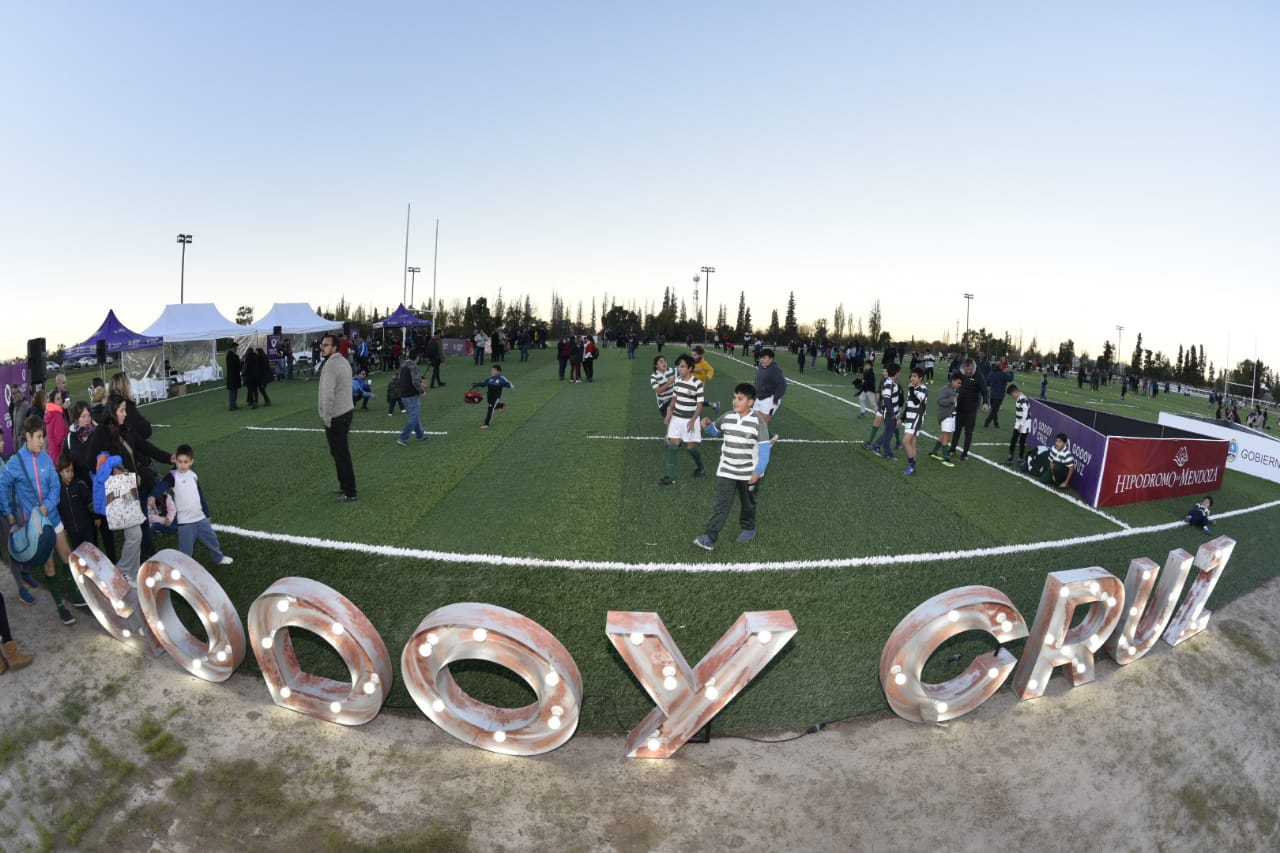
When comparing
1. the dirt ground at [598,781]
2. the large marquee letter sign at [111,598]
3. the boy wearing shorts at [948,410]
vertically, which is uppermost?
the boy wearing shorts at [948,410]

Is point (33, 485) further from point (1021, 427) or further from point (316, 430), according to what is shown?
point (1021, 427)

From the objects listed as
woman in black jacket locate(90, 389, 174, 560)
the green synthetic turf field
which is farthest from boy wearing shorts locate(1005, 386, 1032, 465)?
woman in black jacket locate(90, 389, 174, 560)

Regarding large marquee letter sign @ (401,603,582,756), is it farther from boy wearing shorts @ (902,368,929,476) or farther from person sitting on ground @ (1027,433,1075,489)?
person sitting on ground @ (1027,433,1075,489)

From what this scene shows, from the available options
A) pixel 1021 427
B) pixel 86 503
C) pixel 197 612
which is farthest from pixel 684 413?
pixel 1021 427

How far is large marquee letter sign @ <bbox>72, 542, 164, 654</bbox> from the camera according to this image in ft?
21.7

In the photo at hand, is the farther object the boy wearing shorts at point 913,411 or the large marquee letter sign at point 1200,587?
the boy wearing shorts at point 913,411

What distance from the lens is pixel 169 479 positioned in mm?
7484

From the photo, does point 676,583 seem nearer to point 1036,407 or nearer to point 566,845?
point 566,845

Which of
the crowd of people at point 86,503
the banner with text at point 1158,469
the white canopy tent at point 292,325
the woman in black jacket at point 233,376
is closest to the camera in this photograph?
the crowd of people at point 86,503

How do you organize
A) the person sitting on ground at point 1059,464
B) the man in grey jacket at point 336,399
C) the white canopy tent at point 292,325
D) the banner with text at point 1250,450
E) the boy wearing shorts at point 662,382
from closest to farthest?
1. the man in grey jacket at point 336,399
2. the person sitting on ground at point 1059,464
3. the boy wearing shorts at point 662,382
4. the banner with text at point 1250,450
5. the white canopy tent at point 292,325

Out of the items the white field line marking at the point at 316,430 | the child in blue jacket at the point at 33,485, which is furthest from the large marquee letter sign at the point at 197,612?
the white field line marking at the point at 316,430

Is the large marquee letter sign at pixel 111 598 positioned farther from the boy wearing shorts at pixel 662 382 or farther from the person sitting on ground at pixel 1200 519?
the person sitting on ground at pixel 1200 519

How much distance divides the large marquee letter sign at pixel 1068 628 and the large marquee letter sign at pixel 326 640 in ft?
17.8

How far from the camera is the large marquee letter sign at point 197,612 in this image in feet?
19.8
